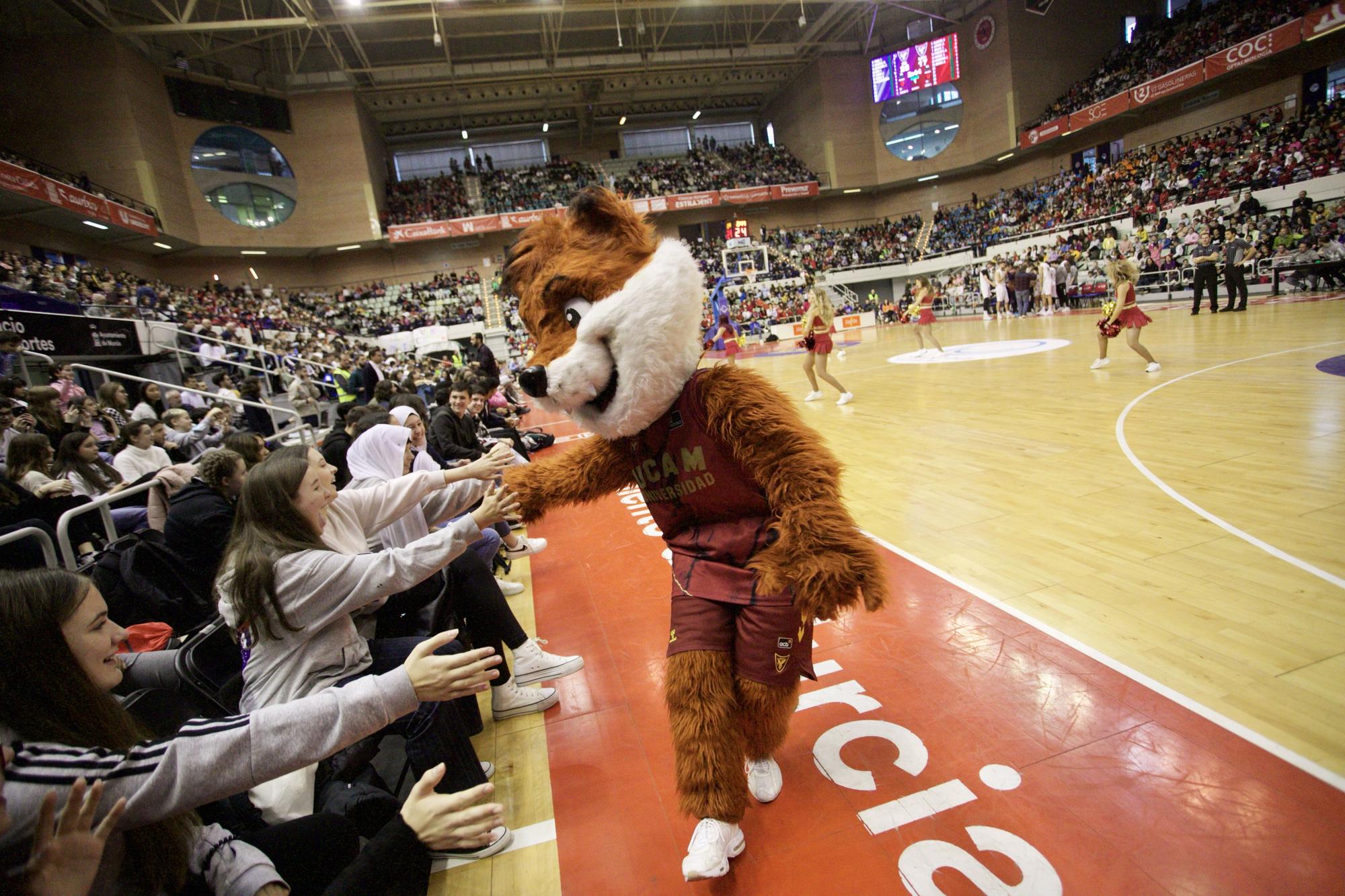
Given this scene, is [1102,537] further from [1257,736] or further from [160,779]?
[160,779]

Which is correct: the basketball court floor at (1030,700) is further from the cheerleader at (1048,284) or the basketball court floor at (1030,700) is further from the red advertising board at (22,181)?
the red advertising board at (22,181)

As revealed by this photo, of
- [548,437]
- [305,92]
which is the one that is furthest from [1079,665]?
[305,92]

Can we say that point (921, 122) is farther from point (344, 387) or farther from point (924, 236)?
point (344, 387)

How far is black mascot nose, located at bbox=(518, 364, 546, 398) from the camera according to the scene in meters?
1.84

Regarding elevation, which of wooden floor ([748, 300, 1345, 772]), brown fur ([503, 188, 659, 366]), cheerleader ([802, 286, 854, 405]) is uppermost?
brown fur ([503, 188, 659, 366])

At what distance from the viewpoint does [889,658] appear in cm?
275

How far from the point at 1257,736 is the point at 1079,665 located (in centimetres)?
54

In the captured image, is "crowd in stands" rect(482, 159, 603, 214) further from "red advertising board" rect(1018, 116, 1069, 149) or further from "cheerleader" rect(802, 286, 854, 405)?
"cheerleader" rect(802, 286, 854, 405)

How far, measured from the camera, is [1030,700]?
7.66 ft

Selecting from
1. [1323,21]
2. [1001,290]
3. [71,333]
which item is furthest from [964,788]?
[1323,21]

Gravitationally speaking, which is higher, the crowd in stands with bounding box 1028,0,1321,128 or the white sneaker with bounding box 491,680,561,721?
the crowd in stands with bounding box 1028,0,1321,128

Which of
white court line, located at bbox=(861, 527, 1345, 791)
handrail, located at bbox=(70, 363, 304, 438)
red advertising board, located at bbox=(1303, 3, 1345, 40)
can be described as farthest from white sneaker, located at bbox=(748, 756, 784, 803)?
red advertising board, located at bbox=(1303, 3, 1345, 40)

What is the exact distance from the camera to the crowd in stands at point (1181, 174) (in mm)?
15445

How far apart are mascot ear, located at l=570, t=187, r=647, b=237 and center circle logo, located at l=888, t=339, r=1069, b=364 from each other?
33.1ft
